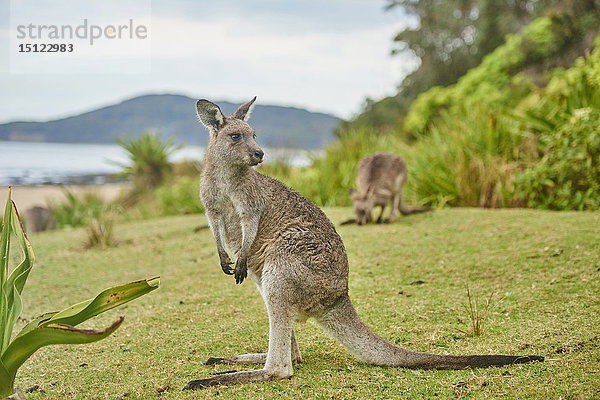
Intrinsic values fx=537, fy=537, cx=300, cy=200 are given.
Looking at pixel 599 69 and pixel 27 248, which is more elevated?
pixel 599 69

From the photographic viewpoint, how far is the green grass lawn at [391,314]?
3.16 meters

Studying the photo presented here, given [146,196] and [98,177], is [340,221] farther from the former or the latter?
[98,177]

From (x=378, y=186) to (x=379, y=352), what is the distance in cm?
438

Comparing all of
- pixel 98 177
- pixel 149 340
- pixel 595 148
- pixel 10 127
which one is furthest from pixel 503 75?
pixel 10 127

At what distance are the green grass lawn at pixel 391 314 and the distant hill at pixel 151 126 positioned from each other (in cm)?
657

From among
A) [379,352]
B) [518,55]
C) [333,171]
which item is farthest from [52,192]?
[518,55]

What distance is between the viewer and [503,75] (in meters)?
16.5

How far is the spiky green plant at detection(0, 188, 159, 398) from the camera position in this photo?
267 cm

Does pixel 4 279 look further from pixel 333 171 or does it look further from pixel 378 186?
pixel 333 171

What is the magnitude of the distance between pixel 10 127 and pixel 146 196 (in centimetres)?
605

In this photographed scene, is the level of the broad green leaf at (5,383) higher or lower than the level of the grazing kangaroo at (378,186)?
lower

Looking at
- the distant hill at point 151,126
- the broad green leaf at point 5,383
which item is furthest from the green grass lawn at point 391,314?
the distant hill at point 151,126

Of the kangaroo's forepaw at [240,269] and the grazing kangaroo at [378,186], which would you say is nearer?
the kangaroo's forepaw at [240,269]

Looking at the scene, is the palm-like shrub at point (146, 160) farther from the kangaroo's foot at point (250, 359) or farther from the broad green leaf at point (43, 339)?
the broad green leaf at point (43, 339)
